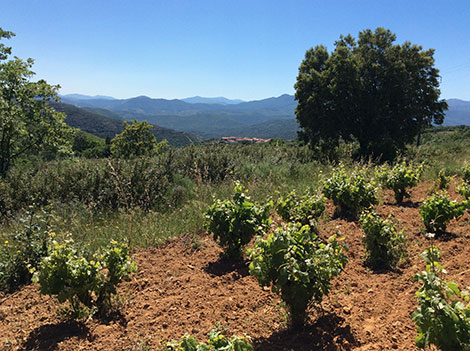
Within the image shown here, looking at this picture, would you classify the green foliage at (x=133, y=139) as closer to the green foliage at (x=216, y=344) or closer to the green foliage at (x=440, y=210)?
the green foliage at (x=440, y=210)

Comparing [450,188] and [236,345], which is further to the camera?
[450,188]

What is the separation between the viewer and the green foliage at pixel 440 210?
3820 mm

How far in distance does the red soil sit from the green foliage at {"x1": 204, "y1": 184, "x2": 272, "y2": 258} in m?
0.35

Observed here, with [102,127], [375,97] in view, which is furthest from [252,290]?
[102,127]

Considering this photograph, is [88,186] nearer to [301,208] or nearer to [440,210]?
[301,208]

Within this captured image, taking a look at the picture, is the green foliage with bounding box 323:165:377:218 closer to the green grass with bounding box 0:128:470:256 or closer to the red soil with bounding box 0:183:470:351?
the green grass with bounding box 0:128:470:256

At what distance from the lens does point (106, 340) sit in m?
2.54

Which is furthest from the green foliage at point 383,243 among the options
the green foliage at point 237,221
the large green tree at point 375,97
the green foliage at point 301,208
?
the large green tree at point 375,97

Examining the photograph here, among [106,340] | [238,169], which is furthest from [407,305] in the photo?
[238,169]

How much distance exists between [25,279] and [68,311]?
1387 millimetres

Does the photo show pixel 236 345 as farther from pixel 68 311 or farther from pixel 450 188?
pixel 450 188

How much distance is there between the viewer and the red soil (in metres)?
2.34

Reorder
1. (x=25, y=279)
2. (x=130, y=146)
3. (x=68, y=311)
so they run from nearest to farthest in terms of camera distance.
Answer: (x=68, y=311), (x=25, y=279), (x=130, y=146)

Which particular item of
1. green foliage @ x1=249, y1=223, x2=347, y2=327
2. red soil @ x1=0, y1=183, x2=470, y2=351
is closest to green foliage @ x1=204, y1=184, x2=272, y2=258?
red soil @ x1=0, y1=183, x2=470, y2=351
